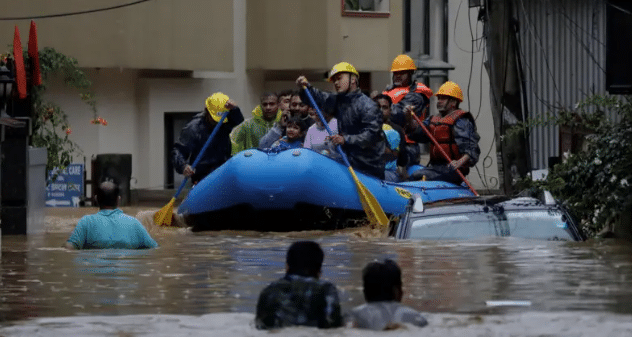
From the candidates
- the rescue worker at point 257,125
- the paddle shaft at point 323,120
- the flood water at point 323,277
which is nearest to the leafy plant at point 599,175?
the flood water at point 323,277

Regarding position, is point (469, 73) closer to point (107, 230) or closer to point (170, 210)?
point (170, 210)

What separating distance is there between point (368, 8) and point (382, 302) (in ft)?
85.7

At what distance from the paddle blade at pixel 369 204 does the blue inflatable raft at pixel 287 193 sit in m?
0.07

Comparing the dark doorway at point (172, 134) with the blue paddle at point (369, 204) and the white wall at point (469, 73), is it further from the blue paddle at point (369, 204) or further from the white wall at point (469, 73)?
the blue paddle at point (369, 204)

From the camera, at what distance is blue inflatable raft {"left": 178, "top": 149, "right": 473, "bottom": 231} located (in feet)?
64.5

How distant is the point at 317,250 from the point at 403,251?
514cm

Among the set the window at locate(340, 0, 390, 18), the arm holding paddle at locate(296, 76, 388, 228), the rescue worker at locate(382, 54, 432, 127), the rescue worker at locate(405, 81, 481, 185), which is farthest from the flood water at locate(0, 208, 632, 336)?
the window at locate(340, 0, 390, 18)

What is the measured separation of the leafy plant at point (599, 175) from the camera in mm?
18266

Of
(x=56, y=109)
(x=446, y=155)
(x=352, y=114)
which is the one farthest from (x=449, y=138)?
(x=56, y=109)

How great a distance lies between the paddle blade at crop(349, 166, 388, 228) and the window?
16435mm

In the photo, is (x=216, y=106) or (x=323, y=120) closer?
(x=323, y=120)

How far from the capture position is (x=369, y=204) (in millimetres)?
19719

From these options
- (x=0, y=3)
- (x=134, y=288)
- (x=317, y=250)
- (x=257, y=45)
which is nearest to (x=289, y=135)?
(x=134, y=288)

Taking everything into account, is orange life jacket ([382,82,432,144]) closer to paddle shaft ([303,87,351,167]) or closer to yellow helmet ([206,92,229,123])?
yellow helmet ([206,92,229,123])
